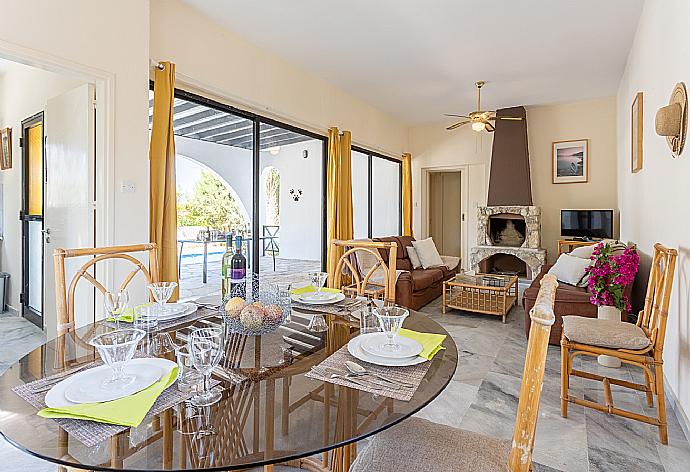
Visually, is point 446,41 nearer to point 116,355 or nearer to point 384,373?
point 384,373

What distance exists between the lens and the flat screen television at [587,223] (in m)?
5.79

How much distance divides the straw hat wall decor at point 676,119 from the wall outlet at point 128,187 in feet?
11.1

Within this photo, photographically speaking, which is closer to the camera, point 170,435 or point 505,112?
point 170,435

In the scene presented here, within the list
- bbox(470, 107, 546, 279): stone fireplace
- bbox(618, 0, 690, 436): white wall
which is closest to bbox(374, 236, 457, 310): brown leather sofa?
bbox(470, 107, 546, 279): stone fireplace

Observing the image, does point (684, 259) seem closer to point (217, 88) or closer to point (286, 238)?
point (217, 88)

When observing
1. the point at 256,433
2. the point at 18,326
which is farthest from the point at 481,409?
the point at 18,326

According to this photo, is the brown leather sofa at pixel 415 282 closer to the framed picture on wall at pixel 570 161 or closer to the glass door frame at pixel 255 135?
the glass door frame at pixel 255 135

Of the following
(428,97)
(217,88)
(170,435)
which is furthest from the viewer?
(428,97)

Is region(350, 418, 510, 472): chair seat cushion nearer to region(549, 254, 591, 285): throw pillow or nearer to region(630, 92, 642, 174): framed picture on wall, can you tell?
region(549, 254, 591, 285): throw pillow

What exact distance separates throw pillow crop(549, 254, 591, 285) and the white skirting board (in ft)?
4.13

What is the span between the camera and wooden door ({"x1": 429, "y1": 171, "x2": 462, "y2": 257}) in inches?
337

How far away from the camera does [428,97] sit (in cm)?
600

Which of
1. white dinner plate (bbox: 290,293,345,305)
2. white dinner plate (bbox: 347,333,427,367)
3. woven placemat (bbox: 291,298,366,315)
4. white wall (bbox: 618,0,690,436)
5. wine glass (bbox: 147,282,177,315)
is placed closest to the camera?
→ white dinner plate (bbox: 347,333,427,367)

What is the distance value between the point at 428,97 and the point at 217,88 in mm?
3439
